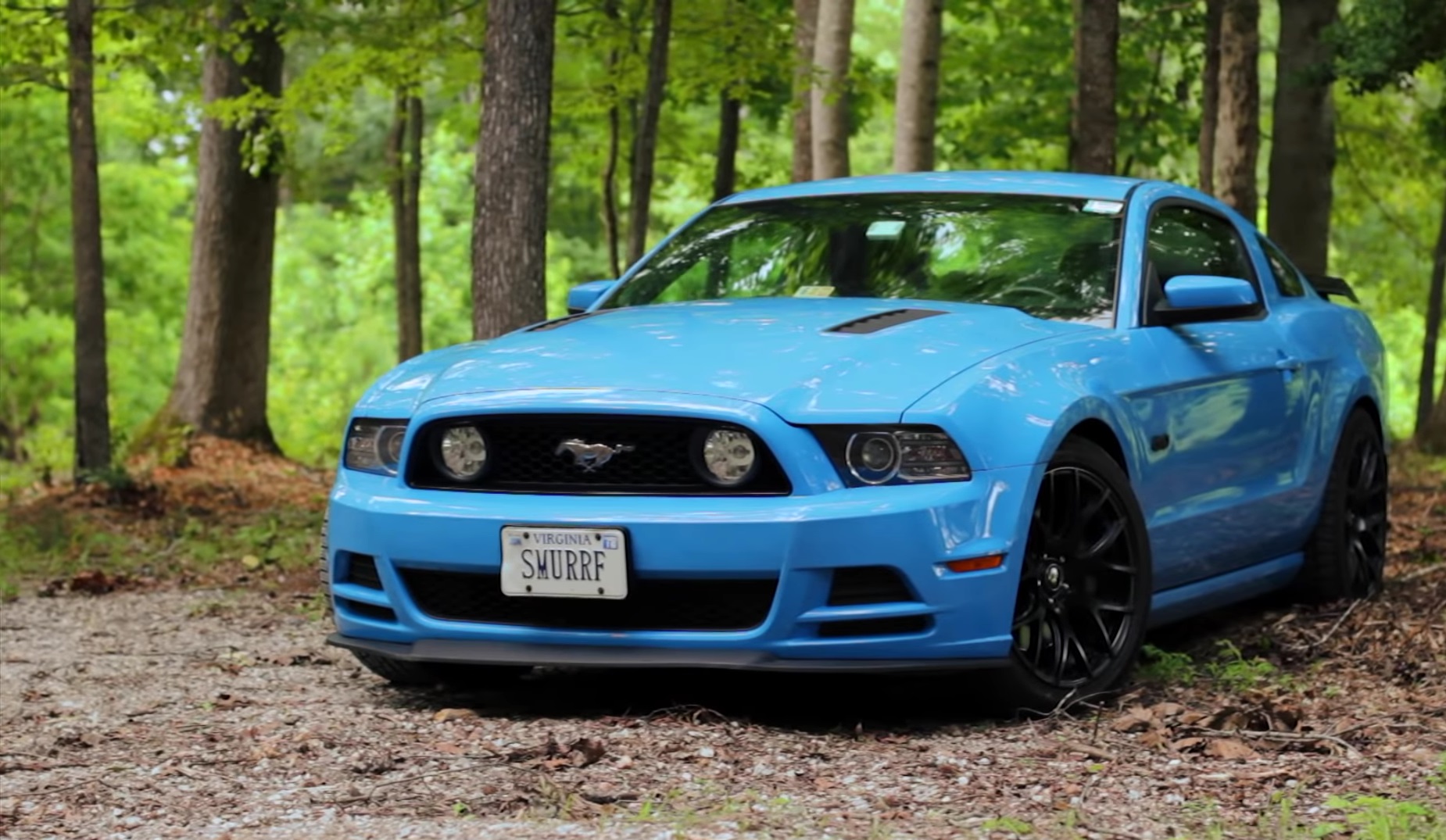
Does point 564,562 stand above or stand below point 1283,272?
below

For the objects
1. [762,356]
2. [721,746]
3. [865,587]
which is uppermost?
[762,356]

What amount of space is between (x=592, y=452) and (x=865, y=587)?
2.51ft

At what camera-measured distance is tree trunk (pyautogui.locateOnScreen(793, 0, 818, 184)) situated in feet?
52.9

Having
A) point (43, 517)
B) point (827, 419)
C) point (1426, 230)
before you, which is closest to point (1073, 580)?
point (827, 419)

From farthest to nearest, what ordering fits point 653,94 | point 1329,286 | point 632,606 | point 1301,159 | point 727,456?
point 1301,159 → point 653,94 → point 1329,286 → point 632,606 → point 727,456

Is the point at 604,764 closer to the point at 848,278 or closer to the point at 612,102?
the point at 848,278

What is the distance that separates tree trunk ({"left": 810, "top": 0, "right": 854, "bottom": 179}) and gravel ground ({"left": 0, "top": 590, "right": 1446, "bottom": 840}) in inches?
371

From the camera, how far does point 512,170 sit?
9531mm

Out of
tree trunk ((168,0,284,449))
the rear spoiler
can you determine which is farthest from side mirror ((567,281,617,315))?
tree trunk ((168,0,284,449))

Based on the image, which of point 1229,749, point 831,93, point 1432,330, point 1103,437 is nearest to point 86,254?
point 831,93

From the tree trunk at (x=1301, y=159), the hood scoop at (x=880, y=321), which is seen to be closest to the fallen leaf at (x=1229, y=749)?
the hood scoop at (x=880, y=321)

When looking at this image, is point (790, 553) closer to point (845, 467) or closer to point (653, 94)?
point (845, 467)

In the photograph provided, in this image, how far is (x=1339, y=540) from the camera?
24.2 ft

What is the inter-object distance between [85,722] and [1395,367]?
50.4 m
